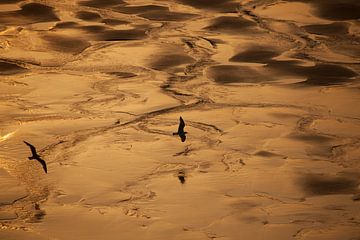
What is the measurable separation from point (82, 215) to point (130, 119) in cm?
236

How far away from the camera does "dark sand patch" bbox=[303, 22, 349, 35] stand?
12680 mm

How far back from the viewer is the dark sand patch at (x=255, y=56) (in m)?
11.4

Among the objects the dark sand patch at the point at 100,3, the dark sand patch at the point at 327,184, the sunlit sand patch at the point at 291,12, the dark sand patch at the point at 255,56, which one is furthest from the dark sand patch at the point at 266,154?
the dark sand patch at the point at 100,3

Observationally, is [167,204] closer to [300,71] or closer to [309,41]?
[300,71]

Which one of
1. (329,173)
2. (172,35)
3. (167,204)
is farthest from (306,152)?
(172,35)

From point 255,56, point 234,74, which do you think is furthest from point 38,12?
point 234,74

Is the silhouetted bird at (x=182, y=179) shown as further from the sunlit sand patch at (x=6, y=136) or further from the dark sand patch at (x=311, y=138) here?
the sunlit sand patch at (x=6, y=136)

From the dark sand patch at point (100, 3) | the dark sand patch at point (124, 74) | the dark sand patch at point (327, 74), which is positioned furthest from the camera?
the dark sand patch at point (100, 3)

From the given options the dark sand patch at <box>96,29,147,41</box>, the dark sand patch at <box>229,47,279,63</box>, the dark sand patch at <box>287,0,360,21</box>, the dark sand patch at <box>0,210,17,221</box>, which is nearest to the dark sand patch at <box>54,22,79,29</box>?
the dark sand patch at <box>96,29,147,41</box>

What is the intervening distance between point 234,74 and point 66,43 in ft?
9.18

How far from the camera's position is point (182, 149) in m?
8.64

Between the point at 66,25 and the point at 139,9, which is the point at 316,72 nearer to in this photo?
the point at 139,9

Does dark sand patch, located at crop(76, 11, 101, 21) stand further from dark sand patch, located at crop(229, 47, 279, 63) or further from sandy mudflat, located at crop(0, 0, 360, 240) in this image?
dark sand patch, located at crop(229, 47, 279, 63)

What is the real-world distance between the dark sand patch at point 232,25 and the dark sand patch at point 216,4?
1.83 feet
